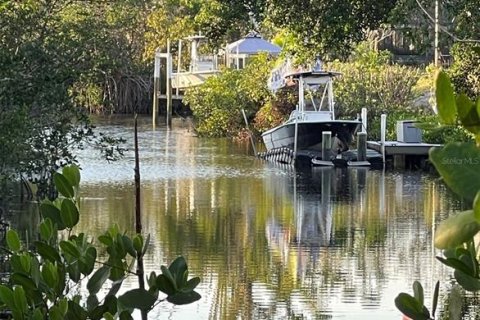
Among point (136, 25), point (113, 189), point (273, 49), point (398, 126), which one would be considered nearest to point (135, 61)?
point (136, 25)

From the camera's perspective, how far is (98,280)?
304 centimetres

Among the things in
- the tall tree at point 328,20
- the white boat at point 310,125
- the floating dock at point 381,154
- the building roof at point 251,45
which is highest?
the building roof at point 251,45

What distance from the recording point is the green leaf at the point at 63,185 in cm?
296

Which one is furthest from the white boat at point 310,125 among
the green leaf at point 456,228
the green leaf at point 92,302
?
the green leaf at point 456,228

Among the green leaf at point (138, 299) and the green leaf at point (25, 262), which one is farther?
the green leaf at point (25, 262)

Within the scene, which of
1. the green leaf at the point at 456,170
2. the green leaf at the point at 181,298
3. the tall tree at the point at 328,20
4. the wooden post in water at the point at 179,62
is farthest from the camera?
the wooden post in water at the point at 179,62

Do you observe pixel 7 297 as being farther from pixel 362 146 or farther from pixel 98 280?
pixel 362 146

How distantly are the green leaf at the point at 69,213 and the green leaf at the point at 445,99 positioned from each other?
4.74 ft

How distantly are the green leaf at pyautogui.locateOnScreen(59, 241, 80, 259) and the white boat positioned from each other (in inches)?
948

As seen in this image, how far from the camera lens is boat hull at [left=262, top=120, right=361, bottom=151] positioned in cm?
2712

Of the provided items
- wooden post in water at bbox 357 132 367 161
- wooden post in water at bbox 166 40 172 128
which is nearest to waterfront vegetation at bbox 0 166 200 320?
wooden post in water at bbox 357 132 367 161

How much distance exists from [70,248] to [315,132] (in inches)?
958

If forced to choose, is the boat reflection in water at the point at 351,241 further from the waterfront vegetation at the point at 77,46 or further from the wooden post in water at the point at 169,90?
the wooden post in water at the point at 169,90

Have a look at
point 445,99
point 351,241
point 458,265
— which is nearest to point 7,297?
point 458,265
